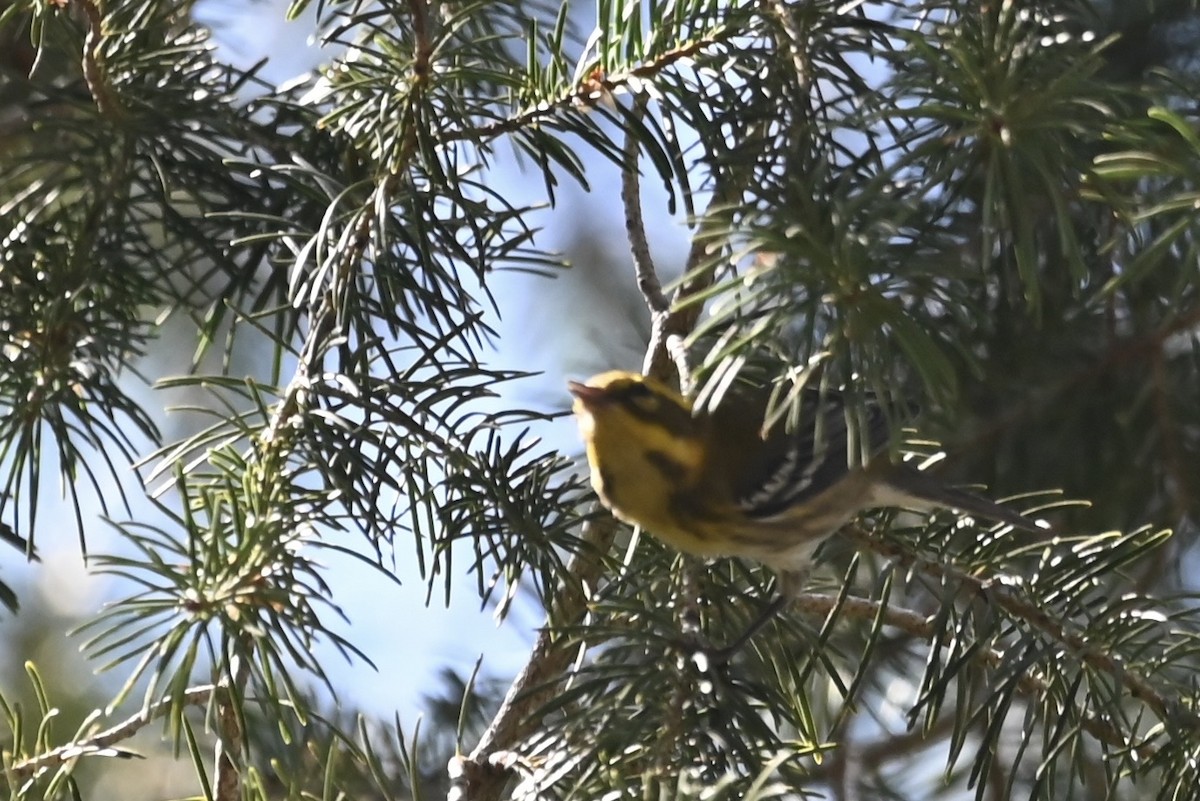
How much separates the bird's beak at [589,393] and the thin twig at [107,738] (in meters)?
0.43

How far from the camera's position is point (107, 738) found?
850mm

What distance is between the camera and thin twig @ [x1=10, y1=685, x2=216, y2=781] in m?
0.81

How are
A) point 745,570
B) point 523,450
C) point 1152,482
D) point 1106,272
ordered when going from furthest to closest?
point 1152,482 → point 1106,272 → point 745,570 → point 523,450

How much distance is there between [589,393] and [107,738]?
0.51 metres

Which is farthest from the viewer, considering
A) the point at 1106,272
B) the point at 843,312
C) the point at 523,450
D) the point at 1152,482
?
the point at 1152,482

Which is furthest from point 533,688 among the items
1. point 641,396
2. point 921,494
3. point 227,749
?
point 921,494

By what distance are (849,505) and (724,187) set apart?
0.40m

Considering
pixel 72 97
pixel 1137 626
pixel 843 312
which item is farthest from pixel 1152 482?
pixel 72 97

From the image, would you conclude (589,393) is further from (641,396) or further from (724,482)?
(724,482)

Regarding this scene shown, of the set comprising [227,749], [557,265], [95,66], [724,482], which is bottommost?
[227,749]

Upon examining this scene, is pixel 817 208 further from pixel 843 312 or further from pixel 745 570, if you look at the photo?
pixel 745 570

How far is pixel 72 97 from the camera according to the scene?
3.48ft

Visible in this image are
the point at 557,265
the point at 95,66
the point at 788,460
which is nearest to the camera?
the point at 95,66

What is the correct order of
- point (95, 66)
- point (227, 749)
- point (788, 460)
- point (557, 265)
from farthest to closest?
point (788, 460) < point (557, 265) < point (95, 66) < point (227, 749)
